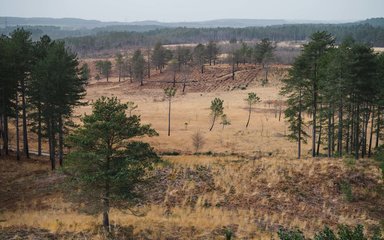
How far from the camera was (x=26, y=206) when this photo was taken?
2584 centimetres

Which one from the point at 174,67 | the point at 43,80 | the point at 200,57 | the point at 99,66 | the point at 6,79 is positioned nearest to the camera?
the point at 43,80

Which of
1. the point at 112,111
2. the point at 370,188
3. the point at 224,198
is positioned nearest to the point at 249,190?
the point at 224,198

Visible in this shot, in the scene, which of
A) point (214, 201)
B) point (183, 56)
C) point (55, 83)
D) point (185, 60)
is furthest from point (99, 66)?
point (214, 201)

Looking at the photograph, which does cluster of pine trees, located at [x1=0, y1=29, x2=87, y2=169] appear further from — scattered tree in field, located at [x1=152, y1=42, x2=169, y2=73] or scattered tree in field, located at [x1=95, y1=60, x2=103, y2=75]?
scattered tree in field, located at [x1=95, y1=60, x2=103, y2=75]

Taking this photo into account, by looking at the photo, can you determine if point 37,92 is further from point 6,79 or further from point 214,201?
point 214,201

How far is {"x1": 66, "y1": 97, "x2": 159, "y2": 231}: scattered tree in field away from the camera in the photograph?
58.8 ft

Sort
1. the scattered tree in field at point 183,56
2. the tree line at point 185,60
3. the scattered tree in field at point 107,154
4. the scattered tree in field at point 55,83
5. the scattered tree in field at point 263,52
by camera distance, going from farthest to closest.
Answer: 1. the scattered tree in field at point 183,56
2. the tree line at point 185,60
3. the scattered tree in field at point 263,52
4. the scattered tree in field at point 55,83
5. the scattered tree in field at point 107,154

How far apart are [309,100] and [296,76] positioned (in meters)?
2.70

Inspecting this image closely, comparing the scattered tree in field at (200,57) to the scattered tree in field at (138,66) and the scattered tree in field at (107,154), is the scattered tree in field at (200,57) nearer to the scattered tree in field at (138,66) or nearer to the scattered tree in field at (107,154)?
the scattered tree in field at (138,66)

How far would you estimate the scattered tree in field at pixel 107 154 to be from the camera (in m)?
17.9

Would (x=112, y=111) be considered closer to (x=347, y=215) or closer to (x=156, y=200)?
(x=156, y=200)

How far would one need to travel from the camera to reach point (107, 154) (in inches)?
722

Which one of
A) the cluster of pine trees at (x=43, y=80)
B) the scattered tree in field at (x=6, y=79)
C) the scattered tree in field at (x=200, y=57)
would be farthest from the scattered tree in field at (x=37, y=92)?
the scattered tree in field at (x=200, y=57)

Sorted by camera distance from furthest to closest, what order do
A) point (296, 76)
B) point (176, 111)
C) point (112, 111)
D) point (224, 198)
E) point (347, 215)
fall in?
point (176, 111)
point (296, 76)
point (224, 198)
point (347, 215)
point (112, 111)
